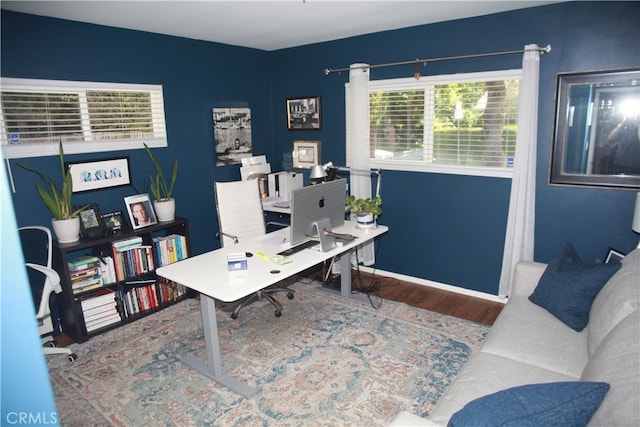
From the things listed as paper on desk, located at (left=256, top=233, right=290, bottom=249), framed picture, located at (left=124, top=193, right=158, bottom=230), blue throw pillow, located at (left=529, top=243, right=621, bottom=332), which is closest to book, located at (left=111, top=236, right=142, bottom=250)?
framed picture, located at (left=124, top=193, right=158, bottom=230)

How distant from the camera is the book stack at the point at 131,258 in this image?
347 centimetres

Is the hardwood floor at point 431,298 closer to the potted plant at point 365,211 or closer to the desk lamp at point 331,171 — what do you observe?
the potted plant at point 365,211

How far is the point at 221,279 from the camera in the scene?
2.53 meters

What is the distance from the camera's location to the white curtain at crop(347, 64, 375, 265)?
13.7 feet

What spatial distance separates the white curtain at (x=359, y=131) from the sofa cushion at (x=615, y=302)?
2402 millimetres

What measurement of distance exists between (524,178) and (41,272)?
12.3 feet

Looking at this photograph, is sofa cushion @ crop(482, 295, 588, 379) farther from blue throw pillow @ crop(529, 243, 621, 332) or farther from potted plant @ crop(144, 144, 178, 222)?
potted plant @ crop(144, 144, 178, 222)

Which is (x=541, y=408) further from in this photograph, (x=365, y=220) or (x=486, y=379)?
(x=365, y=220)

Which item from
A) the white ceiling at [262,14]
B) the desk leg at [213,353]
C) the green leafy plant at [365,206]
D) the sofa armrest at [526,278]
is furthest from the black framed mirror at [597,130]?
the desk leg at [213,353]

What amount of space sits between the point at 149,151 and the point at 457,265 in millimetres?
3121

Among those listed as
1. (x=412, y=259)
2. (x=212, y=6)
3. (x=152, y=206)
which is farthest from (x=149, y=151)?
(x=412, y=259)

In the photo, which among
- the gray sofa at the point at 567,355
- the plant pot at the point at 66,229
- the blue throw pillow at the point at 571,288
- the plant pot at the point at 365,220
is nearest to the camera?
the gray sofa at the point at 567,355

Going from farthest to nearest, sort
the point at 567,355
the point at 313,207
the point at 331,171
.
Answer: the point at 331,171 → the point at 313,207 → the point at 567,355

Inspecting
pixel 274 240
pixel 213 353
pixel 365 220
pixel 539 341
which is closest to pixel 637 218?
pixel 539 341
